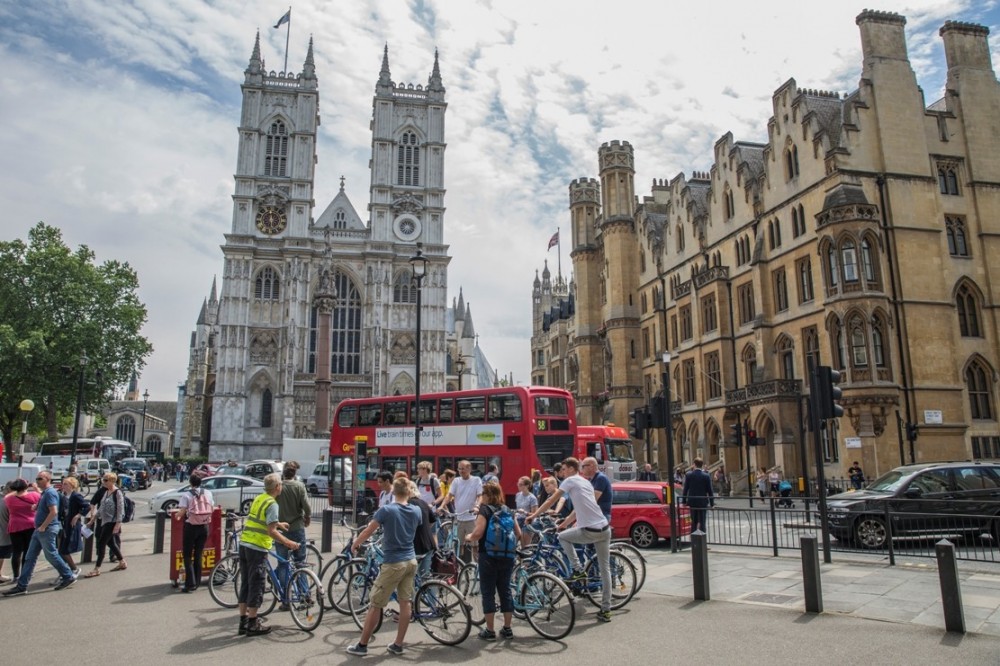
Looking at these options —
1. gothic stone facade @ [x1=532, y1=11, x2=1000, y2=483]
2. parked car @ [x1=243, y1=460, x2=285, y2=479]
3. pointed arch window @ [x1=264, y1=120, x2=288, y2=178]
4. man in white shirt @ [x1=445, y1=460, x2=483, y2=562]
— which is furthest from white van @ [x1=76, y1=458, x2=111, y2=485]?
man in white shirt @ [x1=445, y1=460, x2=483, y2=562]

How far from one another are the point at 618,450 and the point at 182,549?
797 inches

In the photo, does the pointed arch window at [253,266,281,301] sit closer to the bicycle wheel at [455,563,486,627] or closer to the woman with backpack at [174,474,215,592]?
the woman with backpack at [174,474,215,592]

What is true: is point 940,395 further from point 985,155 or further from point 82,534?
point 82,534

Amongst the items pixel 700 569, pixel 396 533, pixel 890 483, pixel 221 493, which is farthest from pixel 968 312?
pixel 221 493

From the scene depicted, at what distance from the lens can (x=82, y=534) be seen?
41.1ft

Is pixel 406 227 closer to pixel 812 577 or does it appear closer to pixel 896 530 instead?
pixel 896 530

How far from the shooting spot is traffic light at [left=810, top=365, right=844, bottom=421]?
11820 mm

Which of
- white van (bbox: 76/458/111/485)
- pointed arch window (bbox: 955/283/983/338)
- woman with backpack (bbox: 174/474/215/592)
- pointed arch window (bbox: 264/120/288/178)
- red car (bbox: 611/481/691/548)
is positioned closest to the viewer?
woman with backpack (bbox: 174/474/215/592)

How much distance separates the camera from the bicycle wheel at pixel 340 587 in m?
8.87

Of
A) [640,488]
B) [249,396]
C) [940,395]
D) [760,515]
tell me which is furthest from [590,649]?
[249,396]

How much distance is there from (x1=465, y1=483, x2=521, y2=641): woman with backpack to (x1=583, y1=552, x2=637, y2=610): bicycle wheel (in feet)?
5.32

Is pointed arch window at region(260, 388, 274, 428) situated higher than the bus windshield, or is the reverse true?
pointed arch window at region(260, 388, 274, 428)

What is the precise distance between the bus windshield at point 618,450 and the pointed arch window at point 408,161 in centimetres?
4521

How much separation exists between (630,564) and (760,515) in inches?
321
